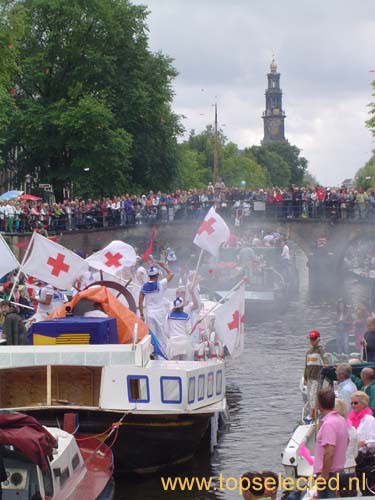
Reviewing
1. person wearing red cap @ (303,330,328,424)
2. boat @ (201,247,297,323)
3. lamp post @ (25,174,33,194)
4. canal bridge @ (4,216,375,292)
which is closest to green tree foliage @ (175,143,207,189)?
lamp post @ (25,174,33,194)

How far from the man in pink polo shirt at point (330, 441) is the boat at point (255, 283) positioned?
27412 millimetres

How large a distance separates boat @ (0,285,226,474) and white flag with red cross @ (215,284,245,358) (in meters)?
2.89

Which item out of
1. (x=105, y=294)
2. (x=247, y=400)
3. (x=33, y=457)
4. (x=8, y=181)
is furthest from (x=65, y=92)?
(x=33, y=457)

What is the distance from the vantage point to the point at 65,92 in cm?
5794

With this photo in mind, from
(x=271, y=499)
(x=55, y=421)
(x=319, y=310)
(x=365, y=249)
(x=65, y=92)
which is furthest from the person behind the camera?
(x=365, y=249)

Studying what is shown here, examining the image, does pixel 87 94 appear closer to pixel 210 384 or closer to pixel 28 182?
pixel 28 182

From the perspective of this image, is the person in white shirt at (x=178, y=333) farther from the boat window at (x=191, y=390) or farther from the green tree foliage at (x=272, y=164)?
the green tree foliage at (x=272, y=164)

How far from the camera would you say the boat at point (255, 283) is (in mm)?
40781

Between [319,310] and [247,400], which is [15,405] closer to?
[247,400]

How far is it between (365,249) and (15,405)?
50.6 meters

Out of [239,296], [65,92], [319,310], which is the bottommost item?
[319,310]

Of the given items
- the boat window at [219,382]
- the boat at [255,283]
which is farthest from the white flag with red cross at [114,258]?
the boat at [255,283]

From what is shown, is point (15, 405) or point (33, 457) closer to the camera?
point (33, 457)

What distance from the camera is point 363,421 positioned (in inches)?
503
